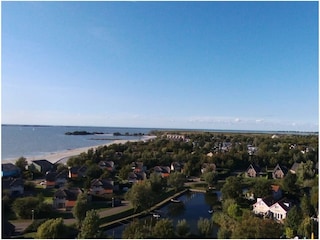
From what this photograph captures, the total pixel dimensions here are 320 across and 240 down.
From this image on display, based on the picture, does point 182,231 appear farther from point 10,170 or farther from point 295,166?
point 295,166

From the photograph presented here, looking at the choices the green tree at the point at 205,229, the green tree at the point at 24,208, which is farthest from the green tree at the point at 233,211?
the green tree at the point at 24,208

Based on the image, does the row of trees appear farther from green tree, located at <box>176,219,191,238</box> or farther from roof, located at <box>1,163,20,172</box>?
roof, located at <box>1,163,20,172</box>

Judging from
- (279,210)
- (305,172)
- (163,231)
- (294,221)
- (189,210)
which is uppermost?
(305,172)

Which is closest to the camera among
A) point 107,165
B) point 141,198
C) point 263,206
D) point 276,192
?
point 141,198

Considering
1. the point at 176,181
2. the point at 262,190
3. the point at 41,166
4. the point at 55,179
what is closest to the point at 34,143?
the point at 41,166

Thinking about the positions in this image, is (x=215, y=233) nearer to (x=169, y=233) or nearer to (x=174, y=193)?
(x=169, y=233)

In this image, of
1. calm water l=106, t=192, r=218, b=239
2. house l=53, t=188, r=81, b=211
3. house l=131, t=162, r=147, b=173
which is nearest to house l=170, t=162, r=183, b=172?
house l=131, t=162, r=147, b=173
